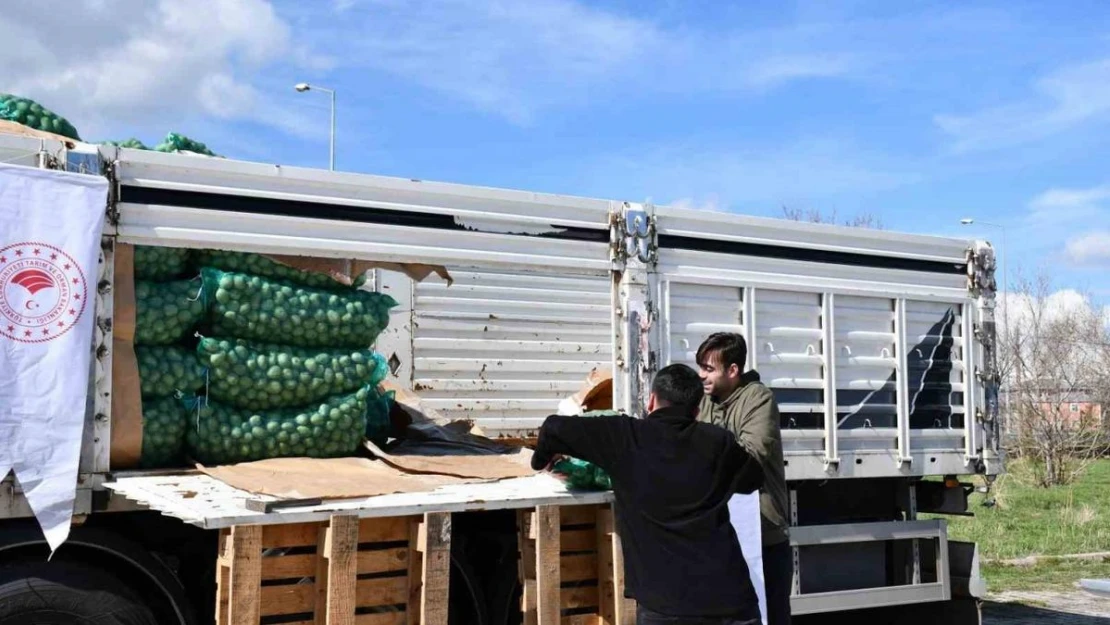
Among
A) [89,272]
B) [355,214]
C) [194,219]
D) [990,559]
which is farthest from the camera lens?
[990,559]

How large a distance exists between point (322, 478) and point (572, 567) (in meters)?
1.19

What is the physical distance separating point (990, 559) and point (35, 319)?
32.9ft

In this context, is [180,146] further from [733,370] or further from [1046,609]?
[1046,609]

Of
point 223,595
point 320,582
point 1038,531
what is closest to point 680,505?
point 320,582

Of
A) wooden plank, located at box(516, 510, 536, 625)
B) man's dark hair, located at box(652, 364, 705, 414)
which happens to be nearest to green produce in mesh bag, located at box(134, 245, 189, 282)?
wooden plank, located at box(516, 510, 536, 625)

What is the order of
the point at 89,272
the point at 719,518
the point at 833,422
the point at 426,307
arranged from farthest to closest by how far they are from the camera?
the point at 426,307, the point at 833,422, the point at 89,272, the point at 719,518

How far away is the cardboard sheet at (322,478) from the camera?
4.57m

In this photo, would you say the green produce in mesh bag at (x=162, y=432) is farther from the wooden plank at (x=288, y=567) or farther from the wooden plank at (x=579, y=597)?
the wooden plank at (x=579, y=597)

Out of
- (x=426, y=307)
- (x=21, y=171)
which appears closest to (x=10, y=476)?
(x=21, y=171)

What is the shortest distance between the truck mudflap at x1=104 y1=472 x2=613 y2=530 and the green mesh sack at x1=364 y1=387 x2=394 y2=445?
926mm

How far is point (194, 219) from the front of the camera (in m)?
4.97

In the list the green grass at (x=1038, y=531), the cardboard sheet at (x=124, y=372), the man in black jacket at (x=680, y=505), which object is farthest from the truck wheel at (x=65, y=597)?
the green grass at (x=1038, y=531)

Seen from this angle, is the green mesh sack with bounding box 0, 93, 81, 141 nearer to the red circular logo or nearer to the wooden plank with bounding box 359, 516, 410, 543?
the red circular logo

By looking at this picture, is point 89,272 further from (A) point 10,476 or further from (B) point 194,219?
(A) point 10,476
